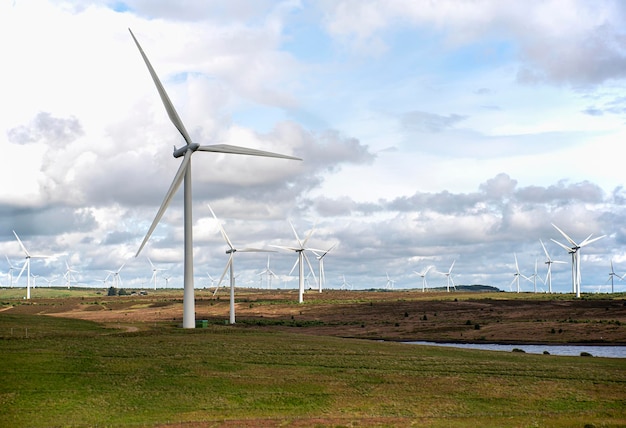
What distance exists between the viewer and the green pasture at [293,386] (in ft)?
147

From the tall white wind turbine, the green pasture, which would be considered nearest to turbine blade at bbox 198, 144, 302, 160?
the tall white wind turbine

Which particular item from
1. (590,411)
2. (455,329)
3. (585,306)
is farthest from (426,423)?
(585,306)

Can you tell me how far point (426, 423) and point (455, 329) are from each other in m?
74.6

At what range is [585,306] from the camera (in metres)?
143

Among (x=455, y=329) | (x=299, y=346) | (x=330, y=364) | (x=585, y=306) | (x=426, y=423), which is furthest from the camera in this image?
(x=585, y=306)

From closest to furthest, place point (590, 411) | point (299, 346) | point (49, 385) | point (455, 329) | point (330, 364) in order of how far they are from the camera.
Result: point (590, 411) < point (49, 385) < point (330, 364) < point (299, 346) < point (455, 329)

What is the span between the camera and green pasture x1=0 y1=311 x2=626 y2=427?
4494cm

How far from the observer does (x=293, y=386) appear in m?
52.5

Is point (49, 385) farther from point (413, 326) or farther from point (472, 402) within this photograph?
point (413, 326)

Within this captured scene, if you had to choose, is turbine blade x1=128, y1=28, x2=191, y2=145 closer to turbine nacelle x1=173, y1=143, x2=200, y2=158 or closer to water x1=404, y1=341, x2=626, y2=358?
turbine nacelle x1=173, y1=143, x2=200, y2=158

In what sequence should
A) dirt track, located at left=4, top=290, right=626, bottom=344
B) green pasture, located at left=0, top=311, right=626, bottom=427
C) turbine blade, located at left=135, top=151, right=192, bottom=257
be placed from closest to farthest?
green pasture, located at left=0, top=311, right=626, bottom=427 → turbine blade, located at left=135, top=151, right=192, bottom=257 → dirt track, located at left=4, top=290, right=626, bottom=344

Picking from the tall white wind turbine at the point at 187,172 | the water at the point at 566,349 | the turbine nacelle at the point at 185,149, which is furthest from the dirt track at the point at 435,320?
the turbine nacelle at the point at 185,149

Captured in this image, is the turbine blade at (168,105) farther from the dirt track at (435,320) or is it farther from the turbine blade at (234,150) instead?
the dirt track at (435,320)

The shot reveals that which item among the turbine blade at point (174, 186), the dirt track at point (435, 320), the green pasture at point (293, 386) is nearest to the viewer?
the green pasture at point (293, 386)
